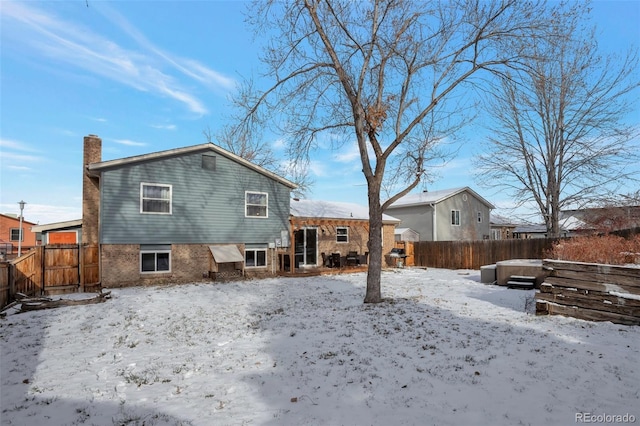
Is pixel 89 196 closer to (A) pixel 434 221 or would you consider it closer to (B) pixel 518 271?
(B) pixel 518 271

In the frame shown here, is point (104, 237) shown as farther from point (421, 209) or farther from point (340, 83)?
point (421, 209)

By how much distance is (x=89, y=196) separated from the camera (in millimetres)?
15328

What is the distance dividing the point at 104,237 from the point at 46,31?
8.13 m

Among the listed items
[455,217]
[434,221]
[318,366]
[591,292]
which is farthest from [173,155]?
[455,217]

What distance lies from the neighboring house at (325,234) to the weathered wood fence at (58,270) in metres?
8.98

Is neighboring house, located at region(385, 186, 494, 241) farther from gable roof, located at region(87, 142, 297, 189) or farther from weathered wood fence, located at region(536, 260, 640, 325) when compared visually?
weathered wood fence, located at region(536, 260, 640, 325)

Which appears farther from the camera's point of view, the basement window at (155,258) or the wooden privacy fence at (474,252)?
the wooden privacy fence at (474,252)

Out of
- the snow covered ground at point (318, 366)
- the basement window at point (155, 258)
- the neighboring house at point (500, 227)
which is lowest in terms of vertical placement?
the snow covered ground at point (318, 366)

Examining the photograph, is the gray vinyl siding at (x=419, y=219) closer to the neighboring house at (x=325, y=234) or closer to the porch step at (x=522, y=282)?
the neighboring house at (x=325, y=234)

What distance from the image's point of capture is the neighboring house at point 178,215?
47.9 ft

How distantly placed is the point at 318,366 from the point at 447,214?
2841 cm

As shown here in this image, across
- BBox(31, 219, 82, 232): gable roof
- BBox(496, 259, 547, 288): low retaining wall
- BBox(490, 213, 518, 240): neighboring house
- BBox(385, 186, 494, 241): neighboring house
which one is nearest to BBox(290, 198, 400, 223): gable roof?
BBox(385, 186, 494, 241): neighboring house

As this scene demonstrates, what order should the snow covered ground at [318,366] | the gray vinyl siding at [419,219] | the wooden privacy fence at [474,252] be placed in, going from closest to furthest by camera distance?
1. the snow covered ground at [318,366]
2. the wooden privacy fence at [474,252]
3. the gray vinyl siding at [419,219]

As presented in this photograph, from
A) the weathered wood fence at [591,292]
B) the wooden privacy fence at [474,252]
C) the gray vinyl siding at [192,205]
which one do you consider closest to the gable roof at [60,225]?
the gray vinyl siding at [192,205]
